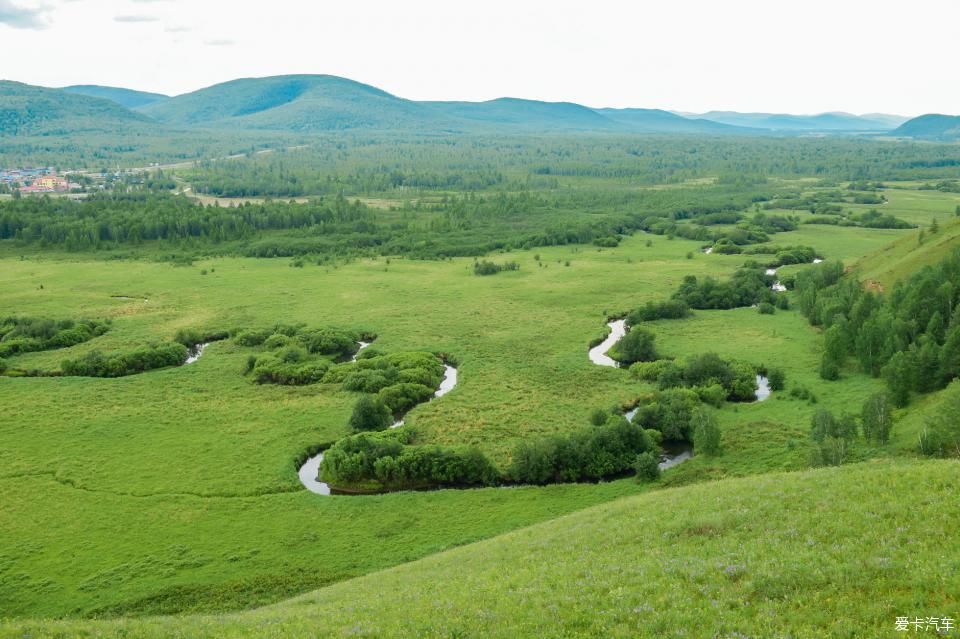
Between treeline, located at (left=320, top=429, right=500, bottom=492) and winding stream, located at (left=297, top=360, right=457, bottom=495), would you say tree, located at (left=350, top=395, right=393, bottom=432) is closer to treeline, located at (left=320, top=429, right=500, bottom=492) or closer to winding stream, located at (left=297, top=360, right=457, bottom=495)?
winding stream, located at (left=297, top=360, right=457, bottom=495)

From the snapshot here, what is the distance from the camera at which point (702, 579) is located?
82.7 feet

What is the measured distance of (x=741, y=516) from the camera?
3194cm

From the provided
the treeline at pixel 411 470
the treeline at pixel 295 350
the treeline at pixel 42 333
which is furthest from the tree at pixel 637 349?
the treeline at pixel 42 333

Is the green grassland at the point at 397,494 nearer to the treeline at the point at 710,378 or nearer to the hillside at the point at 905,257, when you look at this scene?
the treeline at the point at 710,378

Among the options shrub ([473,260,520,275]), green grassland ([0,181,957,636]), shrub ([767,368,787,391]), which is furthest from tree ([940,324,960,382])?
shrub ([473,260,520,275])

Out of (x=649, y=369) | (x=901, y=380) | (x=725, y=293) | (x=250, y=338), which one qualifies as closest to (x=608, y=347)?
(x=649, y=369)

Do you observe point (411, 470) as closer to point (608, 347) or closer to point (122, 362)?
point (608, 347)

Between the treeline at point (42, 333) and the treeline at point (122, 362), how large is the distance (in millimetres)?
12098

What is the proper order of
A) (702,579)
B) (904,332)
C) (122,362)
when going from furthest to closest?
1. (122,362)
2. (904,332)
3. (702,579)

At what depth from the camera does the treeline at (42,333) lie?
97.7m

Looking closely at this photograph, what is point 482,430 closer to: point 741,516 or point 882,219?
point 741,516

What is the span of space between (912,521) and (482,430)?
153ft

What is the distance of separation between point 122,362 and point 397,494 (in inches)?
2089

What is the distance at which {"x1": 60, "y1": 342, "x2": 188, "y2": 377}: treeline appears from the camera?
89.2 m
